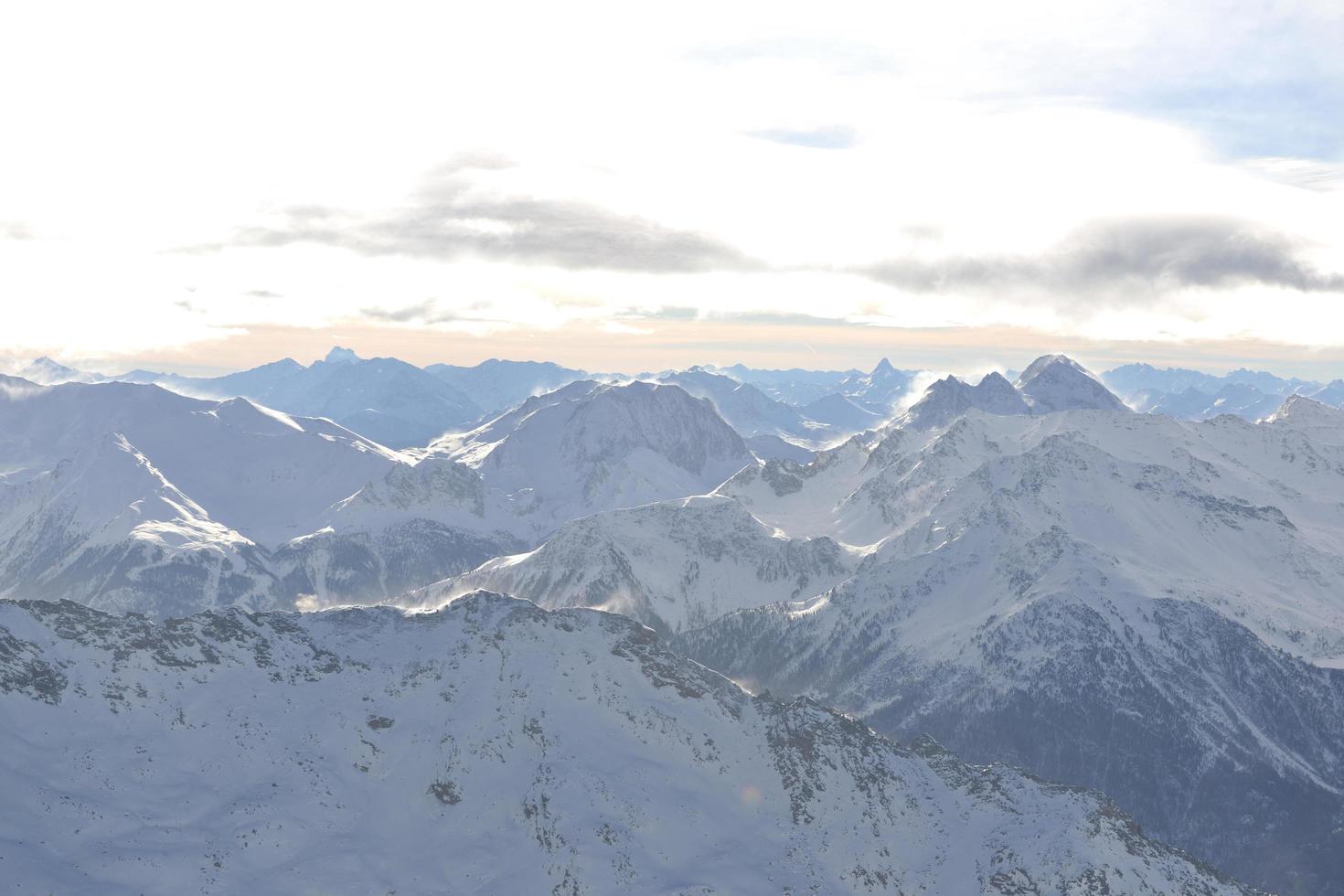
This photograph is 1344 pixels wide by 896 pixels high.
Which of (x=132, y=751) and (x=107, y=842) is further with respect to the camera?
(x=132, y=751)

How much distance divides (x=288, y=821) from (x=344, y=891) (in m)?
19.5

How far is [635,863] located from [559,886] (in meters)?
15.7

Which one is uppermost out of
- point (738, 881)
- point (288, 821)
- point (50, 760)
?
point (50, 760)

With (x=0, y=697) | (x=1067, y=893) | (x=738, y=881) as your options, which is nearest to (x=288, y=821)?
(x=0, y=697)

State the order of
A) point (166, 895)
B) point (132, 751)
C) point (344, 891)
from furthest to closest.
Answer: point (132, 751) → point (344, 891) → point (166, 895)

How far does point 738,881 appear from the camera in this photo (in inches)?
7869

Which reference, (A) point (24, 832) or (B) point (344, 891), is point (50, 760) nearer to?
(A) point (24, 832)

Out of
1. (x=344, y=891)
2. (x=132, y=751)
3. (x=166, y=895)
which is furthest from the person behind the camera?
(x=132, y=751)

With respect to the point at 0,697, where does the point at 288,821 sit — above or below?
below

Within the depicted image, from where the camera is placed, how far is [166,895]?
16888 cm

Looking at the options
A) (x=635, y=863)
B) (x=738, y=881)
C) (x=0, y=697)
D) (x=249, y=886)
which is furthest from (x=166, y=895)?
(x=738, y=881)

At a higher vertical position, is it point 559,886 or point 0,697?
point 0,697

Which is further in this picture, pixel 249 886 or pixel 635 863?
pixel 635 863

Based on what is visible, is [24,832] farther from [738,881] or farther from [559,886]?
[738,881]
